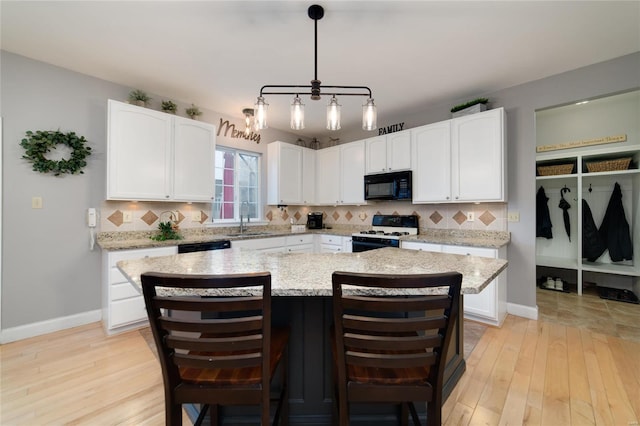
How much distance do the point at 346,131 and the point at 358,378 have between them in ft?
14.1

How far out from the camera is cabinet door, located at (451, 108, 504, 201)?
9.50 feet

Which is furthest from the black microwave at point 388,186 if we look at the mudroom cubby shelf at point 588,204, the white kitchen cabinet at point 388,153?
the mudroom cubby shelf at point 588,204

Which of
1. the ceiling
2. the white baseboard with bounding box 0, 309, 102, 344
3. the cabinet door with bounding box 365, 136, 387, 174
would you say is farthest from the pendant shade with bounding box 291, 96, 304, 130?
the white baseboard with bounding box 0, 309, 102, 344

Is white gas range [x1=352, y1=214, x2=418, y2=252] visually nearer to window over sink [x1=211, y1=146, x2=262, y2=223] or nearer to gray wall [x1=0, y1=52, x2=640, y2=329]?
gray wall [x1=0, y1=52, x2=640, y2=329]

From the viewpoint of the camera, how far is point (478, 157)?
3.03 m

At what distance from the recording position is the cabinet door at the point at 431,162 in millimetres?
3273

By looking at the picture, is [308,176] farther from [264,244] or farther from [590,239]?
[590,239]

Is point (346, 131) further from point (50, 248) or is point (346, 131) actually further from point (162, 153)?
point (50, 248)

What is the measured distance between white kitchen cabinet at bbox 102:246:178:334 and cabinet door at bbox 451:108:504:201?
11.7 feet

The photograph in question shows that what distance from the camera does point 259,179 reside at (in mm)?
4387

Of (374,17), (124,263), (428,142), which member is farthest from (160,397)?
(428,142)

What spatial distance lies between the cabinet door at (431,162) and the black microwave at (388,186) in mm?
114

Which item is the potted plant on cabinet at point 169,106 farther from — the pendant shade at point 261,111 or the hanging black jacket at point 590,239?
the hanging black jacket at point 590,239

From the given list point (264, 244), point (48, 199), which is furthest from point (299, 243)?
point (48, 199)
